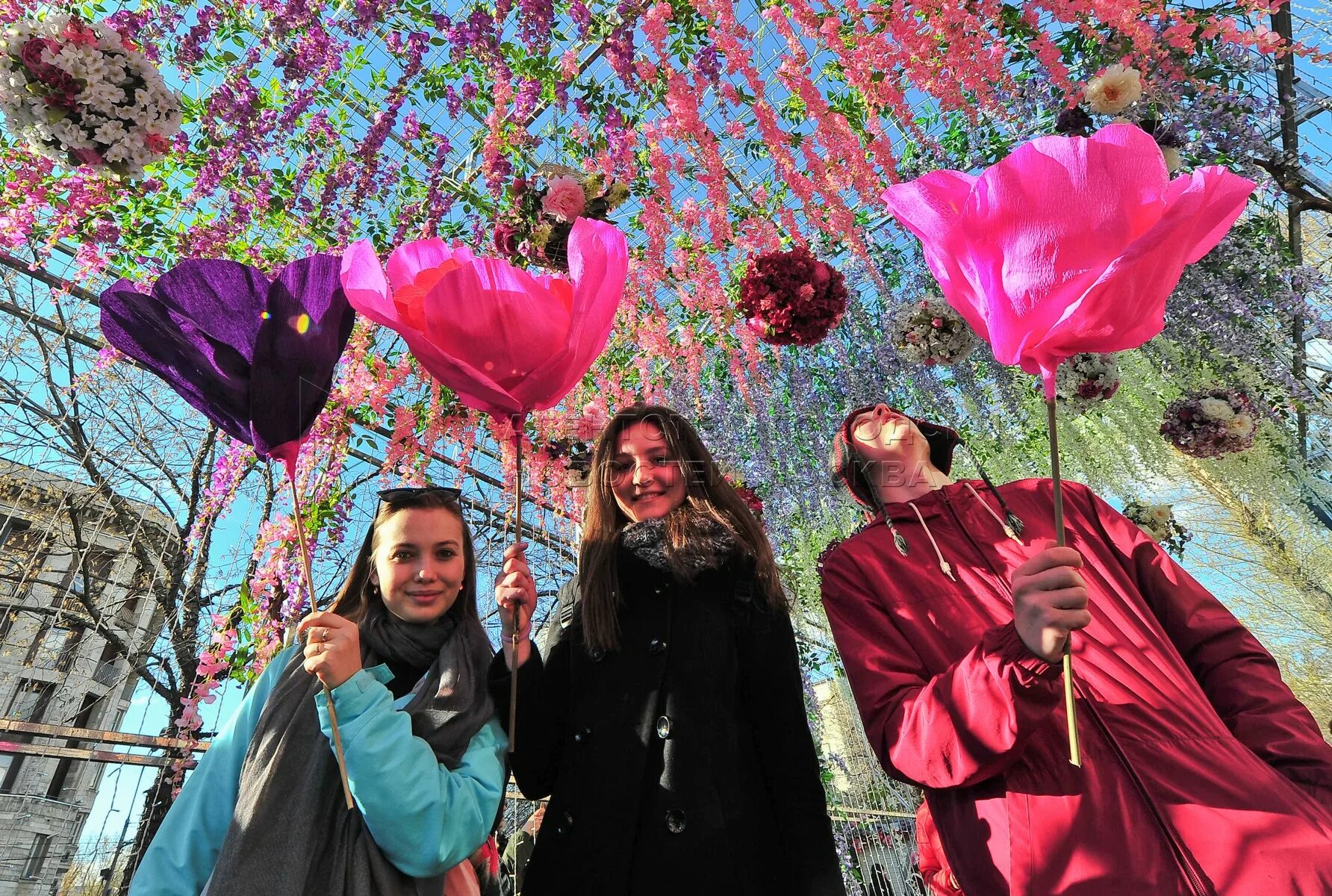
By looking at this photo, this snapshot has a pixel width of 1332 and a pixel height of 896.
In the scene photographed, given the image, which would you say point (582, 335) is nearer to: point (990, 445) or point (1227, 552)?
point (990, 445)

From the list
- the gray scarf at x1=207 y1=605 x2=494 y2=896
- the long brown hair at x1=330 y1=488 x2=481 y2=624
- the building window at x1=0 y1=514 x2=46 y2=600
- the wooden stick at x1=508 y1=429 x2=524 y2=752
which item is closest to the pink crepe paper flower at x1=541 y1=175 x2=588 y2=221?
the long brown hair at x1=330 y1=488 x2=481 y2=624

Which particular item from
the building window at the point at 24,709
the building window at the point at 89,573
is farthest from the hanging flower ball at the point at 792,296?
the building window at the point at 89,573

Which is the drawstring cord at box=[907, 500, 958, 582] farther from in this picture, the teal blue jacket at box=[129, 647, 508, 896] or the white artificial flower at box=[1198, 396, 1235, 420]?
the white artificial flower at box=[1198, 396, 1235, 420]

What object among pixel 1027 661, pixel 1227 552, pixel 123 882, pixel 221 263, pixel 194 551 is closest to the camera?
pixel 1027 661

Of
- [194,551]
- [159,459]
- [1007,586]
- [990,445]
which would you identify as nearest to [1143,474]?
[990,445]

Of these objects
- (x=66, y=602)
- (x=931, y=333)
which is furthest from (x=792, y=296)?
(x=66, y=602)

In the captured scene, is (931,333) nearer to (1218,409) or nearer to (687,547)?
(1218,409)

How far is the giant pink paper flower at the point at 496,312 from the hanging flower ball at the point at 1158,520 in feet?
16.3

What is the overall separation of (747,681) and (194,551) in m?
5.73

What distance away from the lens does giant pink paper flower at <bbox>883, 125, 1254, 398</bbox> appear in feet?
3.56

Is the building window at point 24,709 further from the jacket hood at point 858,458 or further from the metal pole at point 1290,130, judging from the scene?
the metal pole at point 1290,130

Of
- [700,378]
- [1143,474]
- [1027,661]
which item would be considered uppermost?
[700,378]

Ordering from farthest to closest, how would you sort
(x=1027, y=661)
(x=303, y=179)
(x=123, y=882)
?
1. (x=123, y=882)
2. (x=303, y=179)
3. (x=1027, y=661)

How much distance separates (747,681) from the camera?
167 centimetres
